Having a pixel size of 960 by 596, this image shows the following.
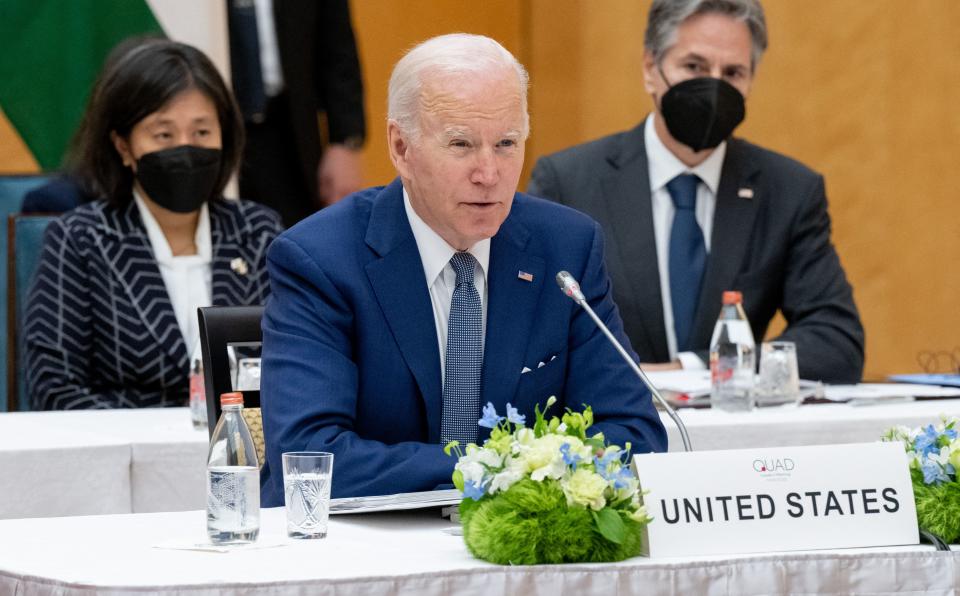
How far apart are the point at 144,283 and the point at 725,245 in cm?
148

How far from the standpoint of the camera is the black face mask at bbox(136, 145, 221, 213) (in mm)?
3691

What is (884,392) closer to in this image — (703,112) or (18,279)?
(703,112)

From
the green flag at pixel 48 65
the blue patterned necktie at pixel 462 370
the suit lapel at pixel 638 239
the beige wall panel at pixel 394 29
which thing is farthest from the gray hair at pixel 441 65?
the beige wall panel at pixel 394 29

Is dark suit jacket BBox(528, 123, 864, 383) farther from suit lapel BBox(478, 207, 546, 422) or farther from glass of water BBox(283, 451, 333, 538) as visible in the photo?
glass of water BBox(283, 451, 333, 538)

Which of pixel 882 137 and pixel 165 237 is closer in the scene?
pixel 165 237

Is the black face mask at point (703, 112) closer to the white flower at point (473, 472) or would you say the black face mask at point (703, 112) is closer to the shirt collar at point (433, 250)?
Answer: the shirt collar at point (433, 250)

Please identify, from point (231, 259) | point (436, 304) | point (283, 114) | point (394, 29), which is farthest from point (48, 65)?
point (436, 304)

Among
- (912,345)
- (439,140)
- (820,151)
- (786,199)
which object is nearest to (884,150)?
(820,151)

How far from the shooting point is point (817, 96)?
18.3 ft

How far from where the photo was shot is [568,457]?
1607 millimetres

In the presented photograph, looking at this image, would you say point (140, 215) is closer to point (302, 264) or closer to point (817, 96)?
point (302, 264)

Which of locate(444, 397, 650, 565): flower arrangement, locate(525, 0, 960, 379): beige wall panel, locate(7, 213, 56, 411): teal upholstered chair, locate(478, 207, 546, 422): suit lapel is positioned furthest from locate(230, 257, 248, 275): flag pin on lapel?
locate(525, 0, 960, 379): beige wall panel

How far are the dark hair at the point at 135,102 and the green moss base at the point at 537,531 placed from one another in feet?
7.84

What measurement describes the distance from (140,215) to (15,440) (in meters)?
1.12
